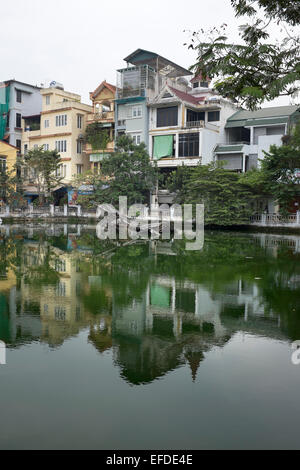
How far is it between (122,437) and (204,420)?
3.16 feet

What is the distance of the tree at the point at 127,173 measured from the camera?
1262 inches

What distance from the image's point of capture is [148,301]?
403 inches

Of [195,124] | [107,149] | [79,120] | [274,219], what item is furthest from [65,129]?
[274,219]

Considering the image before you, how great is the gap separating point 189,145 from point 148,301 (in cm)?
2596

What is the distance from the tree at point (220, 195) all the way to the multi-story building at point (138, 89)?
9084 millimetres

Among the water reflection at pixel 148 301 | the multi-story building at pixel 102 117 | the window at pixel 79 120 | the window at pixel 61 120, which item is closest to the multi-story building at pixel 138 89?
the multi-story building at pixel 102 117

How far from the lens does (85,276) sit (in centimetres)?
1299

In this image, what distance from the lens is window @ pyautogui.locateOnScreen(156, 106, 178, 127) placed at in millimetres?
35562

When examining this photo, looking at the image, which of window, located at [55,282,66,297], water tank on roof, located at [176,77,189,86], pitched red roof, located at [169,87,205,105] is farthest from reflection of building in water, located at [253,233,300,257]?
water tank on roof, located at [176,77,189,86]

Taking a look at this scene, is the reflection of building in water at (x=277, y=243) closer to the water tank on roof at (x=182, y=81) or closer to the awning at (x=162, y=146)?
the awning at (x=162, y=146)

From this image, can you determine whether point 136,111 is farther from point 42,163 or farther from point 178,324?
point 178,324

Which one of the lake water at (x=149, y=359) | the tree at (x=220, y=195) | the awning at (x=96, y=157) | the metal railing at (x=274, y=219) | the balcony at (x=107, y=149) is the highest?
the balcony at (x=107, y=149)

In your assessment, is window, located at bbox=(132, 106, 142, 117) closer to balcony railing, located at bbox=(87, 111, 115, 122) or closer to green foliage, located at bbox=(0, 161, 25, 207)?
balcony railing, located at bbox=(87, 111, 115, 122)
